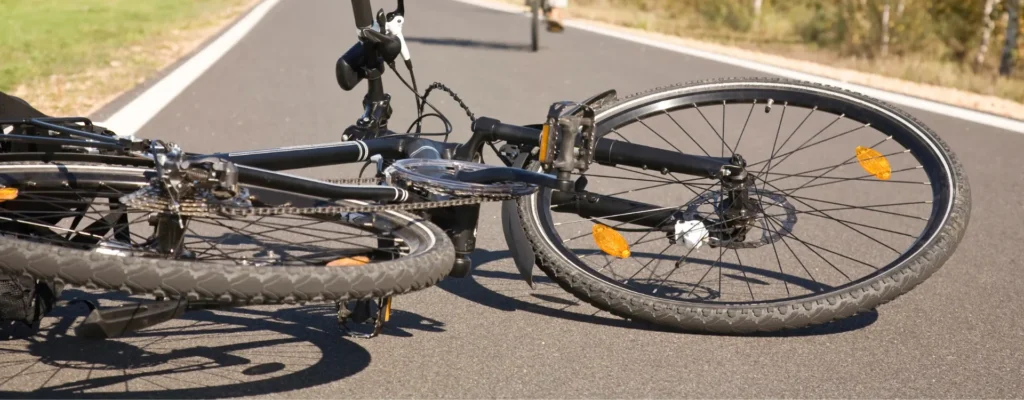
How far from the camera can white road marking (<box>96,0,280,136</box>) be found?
8.66 meters

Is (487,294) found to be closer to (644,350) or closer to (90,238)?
(644,350)

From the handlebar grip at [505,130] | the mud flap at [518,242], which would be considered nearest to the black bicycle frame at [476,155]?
the handlebar grip at [505,130]

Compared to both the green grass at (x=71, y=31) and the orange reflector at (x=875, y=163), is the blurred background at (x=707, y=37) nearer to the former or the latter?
the green grass at (x=71, y=31)

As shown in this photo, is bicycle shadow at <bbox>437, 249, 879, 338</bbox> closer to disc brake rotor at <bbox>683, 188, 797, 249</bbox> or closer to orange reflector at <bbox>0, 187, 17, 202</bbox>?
disc brake rotor at <bbox>683, 188, 797, 249</bbox>

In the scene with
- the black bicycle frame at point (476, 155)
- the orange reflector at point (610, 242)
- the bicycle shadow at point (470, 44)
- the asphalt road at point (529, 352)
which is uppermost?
→ the bicycle shadow at point (470, 44)

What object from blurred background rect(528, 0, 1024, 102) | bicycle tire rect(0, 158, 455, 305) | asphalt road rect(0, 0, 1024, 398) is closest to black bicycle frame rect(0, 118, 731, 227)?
asphalt road rect(0, 0, 1024, 398)

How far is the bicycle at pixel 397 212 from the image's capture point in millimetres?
2973

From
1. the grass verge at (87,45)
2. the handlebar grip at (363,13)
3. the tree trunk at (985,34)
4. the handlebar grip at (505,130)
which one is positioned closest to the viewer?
the handlebar grip at (505,130)

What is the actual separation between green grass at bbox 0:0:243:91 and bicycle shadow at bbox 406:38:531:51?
4.21 metres

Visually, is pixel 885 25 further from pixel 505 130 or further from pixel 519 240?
pixel 519 240

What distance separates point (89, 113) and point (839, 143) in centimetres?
574

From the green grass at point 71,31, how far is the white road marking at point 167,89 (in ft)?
3.40

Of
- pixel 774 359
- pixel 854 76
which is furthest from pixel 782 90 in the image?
pixel 854 76

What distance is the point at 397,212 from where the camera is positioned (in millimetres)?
3596
